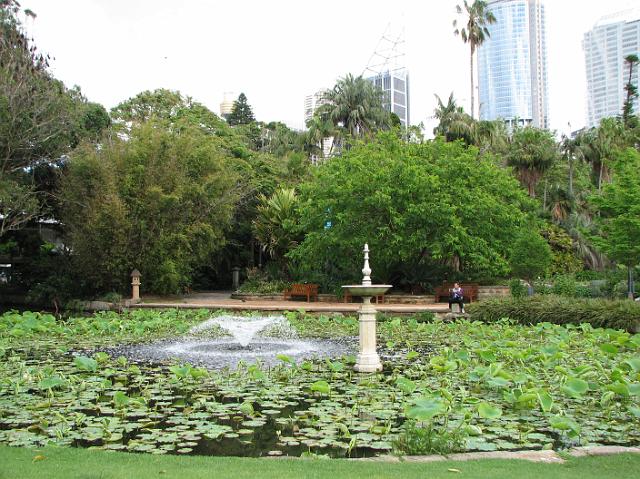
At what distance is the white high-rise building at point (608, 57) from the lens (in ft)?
297

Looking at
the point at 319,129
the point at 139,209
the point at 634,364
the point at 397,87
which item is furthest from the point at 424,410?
the point at 397,87

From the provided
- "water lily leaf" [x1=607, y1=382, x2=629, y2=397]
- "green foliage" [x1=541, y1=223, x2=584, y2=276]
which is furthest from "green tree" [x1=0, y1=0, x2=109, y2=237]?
"green foliage" [x1=541, y1=223, x2=584, y2=276]

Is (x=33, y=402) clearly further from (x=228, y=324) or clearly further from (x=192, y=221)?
(x=192, y=221)

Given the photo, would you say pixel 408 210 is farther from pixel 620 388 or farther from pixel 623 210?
pixel 620 388

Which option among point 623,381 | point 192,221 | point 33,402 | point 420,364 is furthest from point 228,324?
point 192,221

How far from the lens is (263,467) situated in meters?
4.63

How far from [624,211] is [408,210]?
7.69 meters

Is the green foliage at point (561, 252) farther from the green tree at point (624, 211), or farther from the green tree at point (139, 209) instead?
the green tree at point (139, 209)

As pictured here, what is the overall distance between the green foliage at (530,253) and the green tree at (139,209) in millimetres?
12844

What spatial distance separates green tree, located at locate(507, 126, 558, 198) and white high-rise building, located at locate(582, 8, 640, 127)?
6148 cm

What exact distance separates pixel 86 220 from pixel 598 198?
2011 cm

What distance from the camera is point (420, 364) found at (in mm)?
10273

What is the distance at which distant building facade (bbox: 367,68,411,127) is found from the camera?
2552 inches

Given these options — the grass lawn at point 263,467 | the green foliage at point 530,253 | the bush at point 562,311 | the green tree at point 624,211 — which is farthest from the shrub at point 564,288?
the grass lawn at point 263,467
